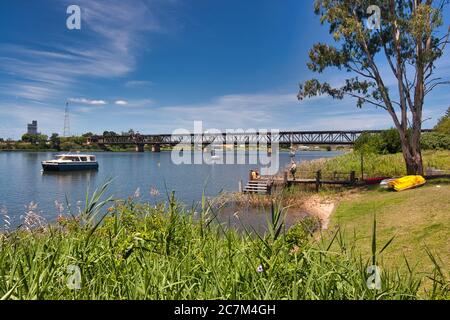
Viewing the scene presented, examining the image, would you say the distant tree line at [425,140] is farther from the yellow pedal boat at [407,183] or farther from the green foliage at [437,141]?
the yellow pedal boat at [407,183]

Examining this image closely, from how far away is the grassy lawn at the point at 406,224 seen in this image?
405 inches

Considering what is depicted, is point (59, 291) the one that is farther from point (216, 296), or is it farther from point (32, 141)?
point (32, 141)

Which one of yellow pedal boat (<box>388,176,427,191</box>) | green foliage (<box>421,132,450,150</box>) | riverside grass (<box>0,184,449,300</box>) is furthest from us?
green foliage (<box>421,132,450,150</box>)

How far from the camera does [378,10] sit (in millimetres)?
23234

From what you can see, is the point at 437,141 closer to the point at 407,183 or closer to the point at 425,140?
the point at 425,140

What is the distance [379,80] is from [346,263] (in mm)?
23411

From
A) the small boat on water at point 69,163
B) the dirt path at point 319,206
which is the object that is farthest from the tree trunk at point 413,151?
the small boat on water at point 69,163

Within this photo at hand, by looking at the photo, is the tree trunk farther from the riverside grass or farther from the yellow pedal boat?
the riverside grass

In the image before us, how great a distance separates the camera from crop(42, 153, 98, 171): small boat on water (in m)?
60.9

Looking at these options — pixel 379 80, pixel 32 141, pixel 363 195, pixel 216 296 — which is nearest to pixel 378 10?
pixel 379 80

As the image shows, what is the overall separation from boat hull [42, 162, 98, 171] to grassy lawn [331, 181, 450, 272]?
5538 cm

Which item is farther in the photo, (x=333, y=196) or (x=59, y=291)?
(x=333, y=196)

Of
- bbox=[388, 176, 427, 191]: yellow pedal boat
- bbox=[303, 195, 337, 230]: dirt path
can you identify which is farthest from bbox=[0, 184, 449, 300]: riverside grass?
bbox=[388, 176, 427, 191]: yellow pedal boat
